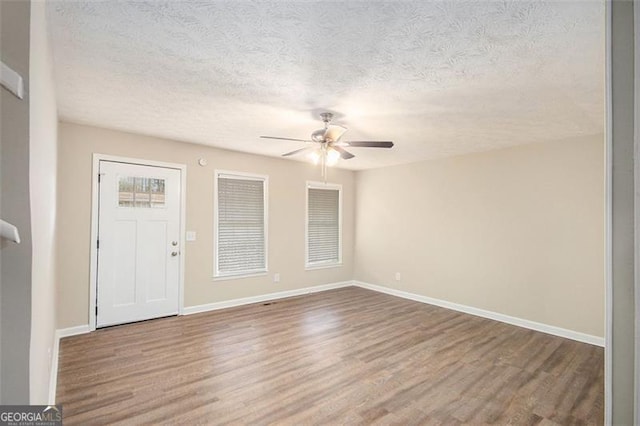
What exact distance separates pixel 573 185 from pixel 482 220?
1.19 m

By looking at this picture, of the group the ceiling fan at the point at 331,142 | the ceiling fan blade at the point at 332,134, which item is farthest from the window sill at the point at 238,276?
the ceiling fan blade at the point at 332,134

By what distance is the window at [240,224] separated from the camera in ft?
16.0

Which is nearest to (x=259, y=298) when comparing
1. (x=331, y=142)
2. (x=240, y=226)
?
(x=240, y=226)

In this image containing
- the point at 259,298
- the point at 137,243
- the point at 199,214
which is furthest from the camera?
the point at 259,298

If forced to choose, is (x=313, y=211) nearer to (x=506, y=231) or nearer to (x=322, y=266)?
(x=322, y=266)

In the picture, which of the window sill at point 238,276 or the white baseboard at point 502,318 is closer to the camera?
the white baseboard at point 502,318

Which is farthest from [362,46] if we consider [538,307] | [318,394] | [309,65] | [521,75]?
[538,307]

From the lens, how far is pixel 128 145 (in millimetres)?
4031

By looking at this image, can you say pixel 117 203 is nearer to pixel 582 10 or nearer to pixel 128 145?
pixel 128 145

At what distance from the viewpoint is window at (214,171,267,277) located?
4889mm

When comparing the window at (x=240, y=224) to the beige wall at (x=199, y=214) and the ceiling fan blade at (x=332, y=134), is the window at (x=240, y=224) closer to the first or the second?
the beige wall at (x=199, y=214)

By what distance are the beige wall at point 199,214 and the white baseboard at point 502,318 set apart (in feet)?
4.40

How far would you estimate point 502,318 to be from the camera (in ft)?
14.5

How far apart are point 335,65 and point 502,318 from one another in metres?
4.27
